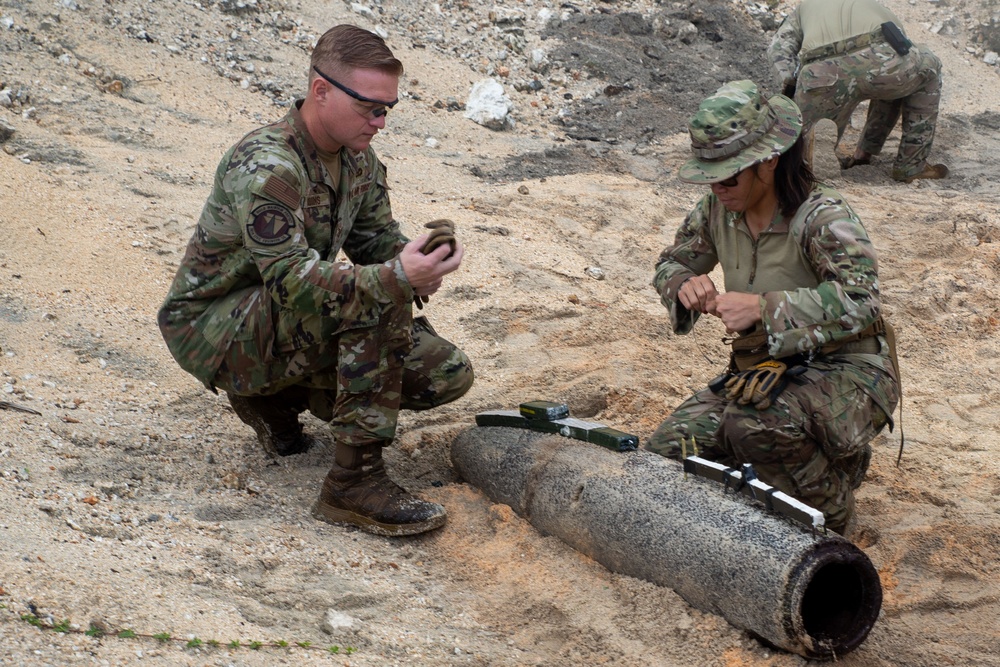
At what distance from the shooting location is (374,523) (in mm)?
3395

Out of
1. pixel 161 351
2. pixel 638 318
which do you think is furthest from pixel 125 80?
pixel 638 318

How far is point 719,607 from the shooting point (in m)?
2.85

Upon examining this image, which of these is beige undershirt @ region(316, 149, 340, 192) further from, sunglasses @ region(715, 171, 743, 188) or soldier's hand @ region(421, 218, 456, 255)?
sunglasses @ region(715, 171, 743, 188)

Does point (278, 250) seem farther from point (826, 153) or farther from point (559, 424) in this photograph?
point (826, 153)

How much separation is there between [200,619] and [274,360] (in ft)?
3.53

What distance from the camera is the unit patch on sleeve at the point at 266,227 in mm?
3164

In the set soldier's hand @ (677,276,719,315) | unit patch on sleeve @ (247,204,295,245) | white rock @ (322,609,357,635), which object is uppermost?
unit patch on sleeve @ (247,204,295,245)

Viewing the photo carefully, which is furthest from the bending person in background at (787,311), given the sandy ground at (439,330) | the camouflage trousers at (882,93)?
the camouflage trousers at (882,93)

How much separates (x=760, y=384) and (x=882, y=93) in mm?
5111

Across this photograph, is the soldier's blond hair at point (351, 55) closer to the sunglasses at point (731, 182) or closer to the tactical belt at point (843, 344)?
the sunglasses at point (731, 182)

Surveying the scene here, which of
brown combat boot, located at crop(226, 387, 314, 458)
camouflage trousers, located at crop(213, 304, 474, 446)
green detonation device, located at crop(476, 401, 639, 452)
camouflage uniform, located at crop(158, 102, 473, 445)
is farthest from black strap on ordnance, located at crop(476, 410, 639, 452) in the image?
brown combat boot, located at crop(226, 387, 314, 458)

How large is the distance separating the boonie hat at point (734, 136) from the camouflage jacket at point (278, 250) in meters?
1.00

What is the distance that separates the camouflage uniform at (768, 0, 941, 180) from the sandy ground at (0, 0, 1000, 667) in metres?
0.46

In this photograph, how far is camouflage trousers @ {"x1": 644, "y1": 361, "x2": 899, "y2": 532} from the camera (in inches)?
129
